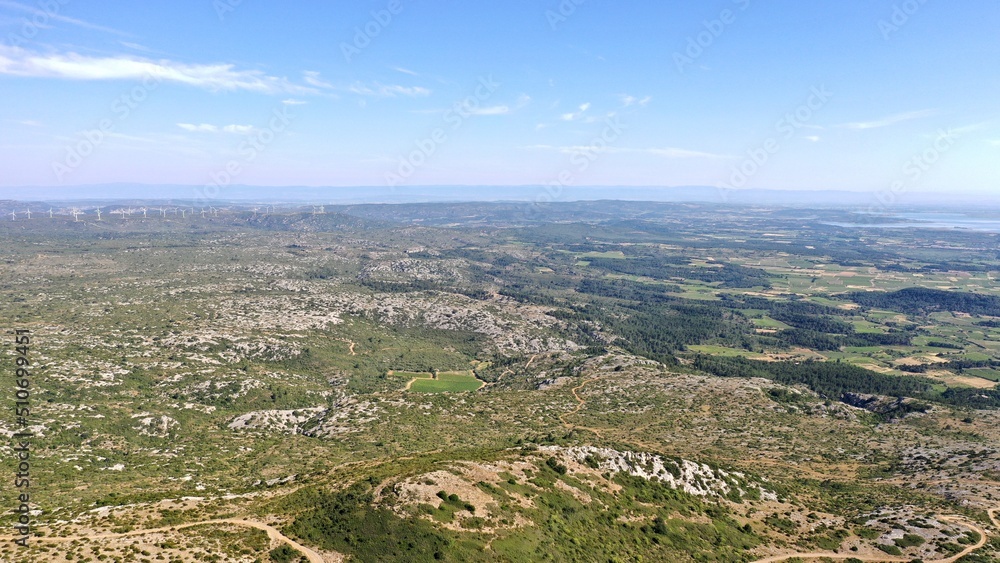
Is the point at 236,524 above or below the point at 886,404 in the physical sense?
above

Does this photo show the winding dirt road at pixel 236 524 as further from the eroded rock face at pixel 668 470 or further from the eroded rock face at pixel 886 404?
the eroded rock face at pixel 886 404

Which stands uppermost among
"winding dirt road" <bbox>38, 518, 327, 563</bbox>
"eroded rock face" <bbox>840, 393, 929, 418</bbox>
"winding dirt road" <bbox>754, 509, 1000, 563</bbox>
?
"winding dirt road" <bbox>38, 518, 327, 563</bbox>

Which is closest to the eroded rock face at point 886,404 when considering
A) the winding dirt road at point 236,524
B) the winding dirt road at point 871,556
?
the winding dirt road at point 871,556

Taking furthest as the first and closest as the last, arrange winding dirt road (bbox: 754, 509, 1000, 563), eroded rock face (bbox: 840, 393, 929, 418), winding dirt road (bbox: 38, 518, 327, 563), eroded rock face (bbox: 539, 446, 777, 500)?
eroded rock face (bbox: 840, 393, 929, 418)
eroded rock face (bbox: 539, 446, 777, 500)
winding dirt road (bbox: 754, 509, 1000, 563)
winding dirt road (bbox: 38, 518, 327, 563)

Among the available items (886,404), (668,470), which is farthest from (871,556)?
(886,404)

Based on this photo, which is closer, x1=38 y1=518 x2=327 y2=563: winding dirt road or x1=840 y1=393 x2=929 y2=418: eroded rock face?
x1=38 y1=518 x2=327 y2=563: winding dirt road

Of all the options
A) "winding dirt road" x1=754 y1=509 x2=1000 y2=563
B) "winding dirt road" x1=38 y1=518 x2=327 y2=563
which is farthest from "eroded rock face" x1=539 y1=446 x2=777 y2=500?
"winding dirt road" x1=38 y1=518 x2=327 y2=563

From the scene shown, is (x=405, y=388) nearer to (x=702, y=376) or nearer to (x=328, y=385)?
(x=328, y=385)

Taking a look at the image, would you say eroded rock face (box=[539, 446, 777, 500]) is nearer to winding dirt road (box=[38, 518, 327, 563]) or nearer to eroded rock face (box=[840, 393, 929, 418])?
winding dirt road (box=[38, 518, 327, 563])

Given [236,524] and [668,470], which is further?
[668,470]

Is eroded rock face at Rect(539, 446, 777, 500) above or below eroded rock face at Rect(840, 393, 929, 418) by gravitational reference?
above

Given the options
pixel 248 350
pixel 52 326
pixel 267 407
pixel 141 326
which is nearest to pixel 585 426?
pixel 267 407

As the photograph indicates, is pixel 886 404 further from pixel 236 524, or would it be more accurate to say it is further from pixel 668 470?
pixel 236 524
